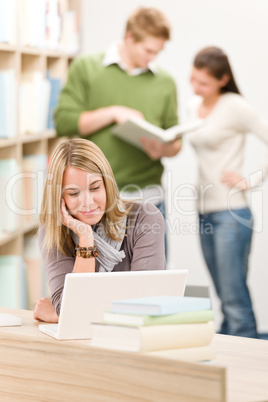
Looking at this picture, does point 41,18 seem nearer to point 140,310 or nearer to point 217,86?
point 217,86

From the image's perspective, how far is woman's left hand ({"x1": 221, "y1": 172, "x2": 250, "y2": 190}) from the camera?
10.3 feet

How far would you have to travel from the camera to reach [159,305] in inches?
51.3

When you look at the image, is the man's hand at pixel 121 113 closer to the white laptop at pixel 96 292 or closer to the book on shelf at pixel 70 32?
the book on shelf at pixel 70 32

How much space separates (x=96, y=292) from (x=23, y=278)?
6.91 feet

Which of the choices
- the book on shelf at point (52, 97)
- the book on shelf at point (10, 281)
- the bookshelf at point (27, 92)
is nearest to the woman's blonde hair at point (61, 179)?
the bookshelf at point (27, 92)

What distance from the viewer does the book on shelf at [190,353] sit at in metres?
1.31

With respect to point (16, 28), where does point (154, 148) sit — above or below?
below

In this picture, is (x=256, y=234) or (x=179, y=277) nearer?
(x=179, y=277)

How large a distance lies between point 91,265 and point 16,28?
1.83m

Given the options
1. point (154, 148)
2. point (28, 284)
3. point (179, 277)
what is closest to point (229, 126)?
point (154, 148)

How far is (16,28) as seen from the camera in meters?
3.29

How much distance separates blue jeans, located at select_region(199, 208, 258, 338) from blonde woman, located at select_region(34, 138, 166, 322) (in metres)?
1.32

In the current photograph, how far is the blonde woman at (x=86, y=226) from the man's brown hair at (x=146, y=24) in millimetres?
1380

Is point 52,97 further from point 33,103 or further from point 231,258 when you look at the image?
point 231,258
